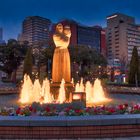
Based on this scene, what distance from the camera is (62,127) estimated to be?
7.98 meters

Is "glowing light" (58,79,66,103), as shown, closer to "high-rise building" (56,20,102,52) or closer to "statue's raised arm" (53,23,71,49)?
"statue's raised arm" (53,23,71,49)

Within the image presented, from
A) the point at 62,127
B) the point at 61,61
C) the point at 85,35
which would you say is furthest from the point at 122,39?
the point at 62,127

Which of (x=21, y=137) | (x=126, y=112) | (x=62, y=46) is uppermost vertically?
(x=62, y=46)

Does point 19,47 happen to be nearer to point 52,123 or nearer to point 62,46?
point 62,46

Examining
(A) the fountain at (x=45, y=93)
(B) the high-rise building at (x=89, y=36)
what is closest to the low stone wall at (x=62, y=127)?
(A) the fountain at (x=45, y=93)

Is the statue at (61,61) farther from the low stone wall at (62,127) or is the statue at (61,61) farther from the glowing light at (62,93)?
the low stone wall at (62,127)

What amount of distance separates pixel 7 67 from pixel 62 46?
4478cm

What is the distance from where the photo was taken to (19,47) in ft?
200

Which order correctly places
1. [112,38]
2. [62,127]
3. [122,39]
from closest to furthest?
[62,127]
[122,39]
[112,38]

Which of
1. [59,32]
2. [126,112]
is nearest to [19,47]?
[59,32]

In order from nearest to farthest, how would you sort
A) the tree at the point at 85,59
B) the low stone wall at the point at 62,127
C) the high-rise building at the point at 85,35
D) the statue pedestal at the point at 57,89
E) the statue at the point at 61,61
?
the low stone wall at the point at 62,127
the statue pedestal at the point at 57,89
the statue at the point at 61,61
the tree at the point at 85,59
the high-rise building at the point at 85,35

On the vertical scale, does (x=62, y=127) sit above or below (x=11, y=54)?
below

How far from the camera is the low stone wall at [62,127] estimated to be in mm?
7938

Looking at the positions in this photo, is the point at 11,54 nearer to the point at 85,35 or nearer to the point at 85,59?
the point at 85,59
